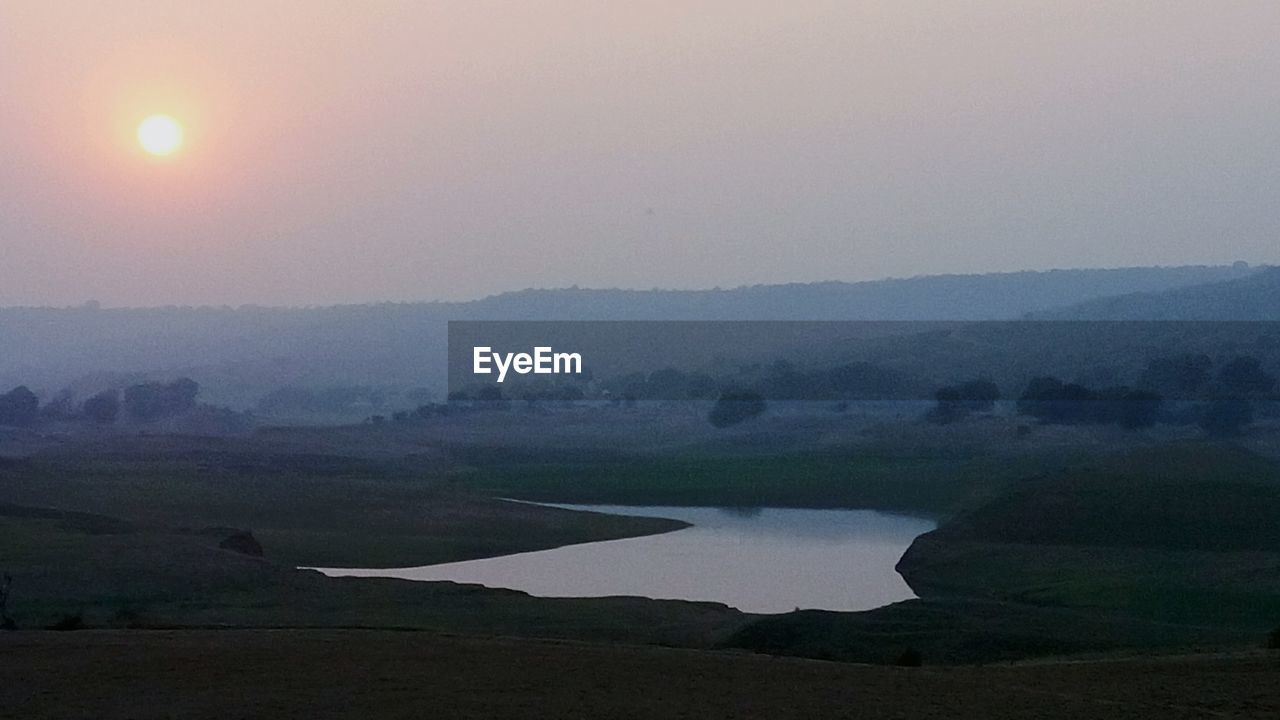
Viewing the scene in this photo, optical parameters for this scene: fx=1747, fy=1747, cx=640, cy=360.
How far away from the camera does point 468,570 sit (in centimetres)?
6538

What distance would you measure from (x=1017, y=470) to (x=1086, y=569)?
1582 inches

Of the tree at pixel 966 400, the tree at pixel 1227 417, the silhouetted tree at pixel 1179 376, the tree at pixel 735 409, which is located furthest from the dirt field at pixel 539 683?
the tree at pixel 735 409

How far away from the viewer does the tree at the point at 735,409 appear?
159 metres

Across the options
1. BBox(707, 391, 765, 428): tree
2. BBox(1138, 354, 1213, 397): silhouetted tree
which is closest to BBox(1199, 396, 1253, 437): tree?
BBox(1138, 354, 1213, 397): silhouetted tree

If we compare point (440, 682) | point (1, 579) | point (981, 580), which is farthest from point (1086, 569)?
point (440, 682)

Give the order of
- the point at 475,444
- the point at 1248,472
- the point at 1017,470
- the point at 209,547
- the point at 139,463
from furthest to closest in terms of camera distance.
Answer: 1. the point at 475,444
2. the point at 139,463
3. the point at 1017,470
4. the point at 1248,472
5. the point at 209,547

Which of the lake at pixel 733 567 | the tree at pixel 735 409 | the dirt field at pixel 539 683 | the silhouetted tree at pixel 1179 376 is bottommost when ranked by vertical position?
the lake at pixel 733 567

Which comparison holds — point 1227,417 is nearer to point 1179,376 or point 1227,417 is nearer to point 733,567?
point 1179,376

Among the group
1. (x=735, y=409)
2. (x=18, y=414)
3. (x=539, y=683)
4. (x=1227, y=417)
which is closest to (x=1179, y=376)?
(x=1227, y=417)

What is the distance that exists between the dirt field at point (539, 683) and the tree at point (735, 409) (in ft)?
428

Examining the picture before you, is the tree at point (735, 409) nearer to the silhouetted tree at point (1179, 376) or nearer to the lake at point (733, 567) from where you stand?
the silhouetted tree at point (1179, 376)

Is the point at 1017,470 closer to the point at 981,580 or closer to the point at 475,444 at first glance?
the point at 981,580

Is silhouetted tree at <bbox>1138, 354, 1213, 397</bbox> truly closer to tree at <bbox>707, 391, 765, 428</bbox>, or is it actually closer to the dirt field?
tree at <bbox>707, 391, 765, 428</bbox>

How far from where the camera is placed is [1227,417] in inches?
4532
